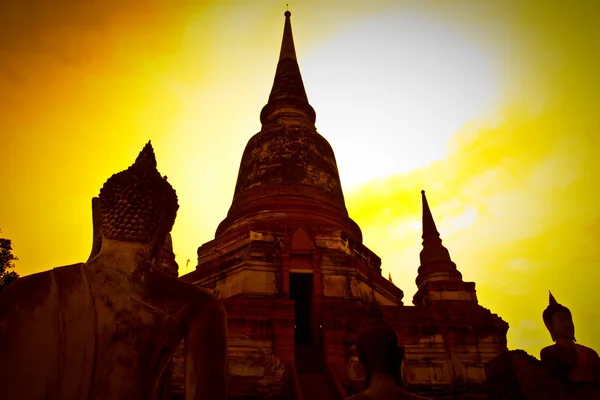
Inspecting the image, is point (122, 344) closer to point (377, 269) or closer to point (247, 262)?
point (247, 262)

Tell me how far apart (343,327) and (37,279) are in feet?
35.7

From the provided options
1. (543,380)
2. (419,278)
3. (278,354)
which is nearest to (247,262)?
(278,354)

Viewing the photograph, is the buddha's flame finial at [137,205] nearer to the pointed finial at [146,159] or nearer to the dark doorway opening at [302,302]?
the pointed finial at [146,159]

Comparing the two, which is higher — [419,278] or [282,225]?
[282,225]

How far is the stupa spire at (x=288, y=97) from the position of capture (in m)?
22.6

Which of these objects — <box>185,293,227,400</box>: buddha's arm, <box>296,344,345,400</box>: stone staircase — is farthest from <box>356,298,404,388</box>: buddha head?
<box>296,344,345,400</box>: stone staircase

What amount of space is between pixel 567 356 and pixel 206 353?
15.3 feet

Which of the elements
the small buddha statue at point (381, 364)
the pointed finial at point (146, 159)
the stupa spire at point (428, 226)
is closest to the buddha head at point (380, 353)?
the small buddha statue at point (381, 364)

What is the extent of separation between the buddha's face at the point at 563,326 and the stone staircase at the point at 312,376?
A: 20.3 feet

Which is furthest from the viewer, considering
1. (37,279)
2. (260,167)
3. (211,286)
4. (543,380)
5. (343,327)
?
(260,167)

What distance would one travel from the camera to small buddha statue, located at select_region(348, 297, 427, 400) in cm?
331

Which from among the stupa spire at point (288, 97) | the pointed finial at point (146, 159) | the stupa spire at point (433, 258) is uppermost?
the stupa spire at point (288, 97)

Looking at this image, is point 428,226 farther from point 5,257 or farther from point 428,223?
point 5,257

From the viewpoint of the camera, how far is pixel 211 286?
16094 mm
